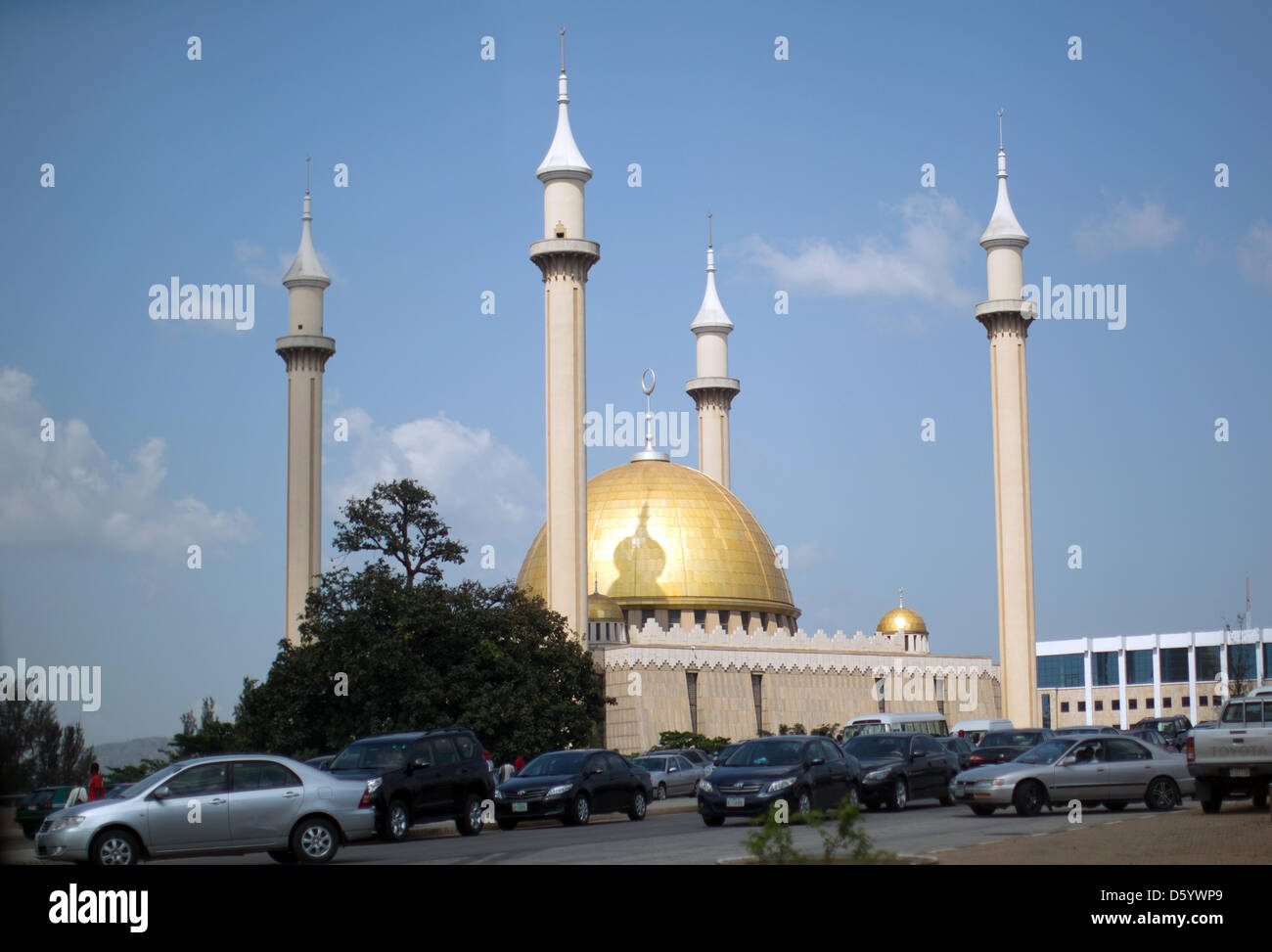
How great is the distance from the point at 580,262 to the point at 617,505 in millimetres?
17399

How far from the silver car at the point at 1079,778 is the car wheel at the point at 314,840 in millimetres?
10481

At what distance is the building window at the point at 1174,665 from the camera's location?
109375 millimetres

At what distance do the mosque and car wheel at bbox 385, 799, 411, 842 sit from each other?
33053 mm

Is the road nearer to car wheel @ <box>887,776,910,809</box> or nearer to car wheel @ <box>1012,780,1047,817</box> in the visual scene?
car wheel @ <box>1012,780,1047,817</box>

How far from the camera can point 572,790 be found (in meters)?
27.0

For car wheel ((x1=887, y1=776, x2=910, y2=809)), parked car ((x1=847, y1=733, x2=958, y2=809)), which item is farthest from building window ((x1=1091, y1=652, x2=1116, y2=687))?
car wheel ((x1=887, y1=776, x2=910, y2=809))

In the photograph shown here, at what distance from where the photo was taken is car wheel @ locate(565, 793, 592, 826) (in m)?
27.0

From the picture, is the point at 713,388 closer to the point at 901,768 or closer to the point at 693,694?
the point at 693,694

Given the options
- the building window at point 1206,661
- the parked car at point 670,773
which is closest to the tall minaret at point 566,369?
the parked car at point 670,773

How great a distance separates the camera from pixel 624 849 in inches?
782

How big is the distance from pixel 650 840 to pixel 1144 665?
98.0m
